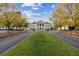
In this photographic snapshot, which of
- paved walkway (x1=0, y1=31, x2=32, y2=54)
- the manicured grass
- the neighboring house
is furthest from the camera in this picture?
the neighboring house

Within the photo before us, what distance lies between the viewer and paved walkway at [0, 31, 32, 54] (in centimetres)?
628

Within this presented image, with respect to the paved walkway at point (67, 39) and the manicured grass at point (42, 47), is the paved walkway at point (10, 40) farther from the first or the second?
the paved walkway at point (67, 39)

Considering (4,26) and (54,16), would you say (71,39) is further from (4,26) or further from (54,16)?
(4,26)

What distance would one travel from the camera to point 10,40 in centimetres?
654

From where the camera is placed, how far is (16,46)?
6.31 meters

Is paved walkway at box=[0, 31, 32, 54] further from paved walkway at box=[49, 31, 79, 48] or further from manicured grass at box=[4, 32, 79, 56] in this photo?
paved walkway at box=[49, 31, 79, 48]

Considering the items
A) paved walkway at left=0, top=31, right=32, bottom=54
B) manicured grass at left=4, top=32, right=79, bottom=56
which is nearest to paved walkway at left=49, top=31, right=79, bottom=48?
manicured grass at left=4, top=32, right=79, bottom=56

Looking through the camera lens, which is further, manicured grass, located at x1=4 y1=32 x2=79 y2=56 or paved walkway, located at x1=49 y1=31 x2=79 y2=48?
paved walkway, located at x1=49 y1=31 x2=79 y2=48

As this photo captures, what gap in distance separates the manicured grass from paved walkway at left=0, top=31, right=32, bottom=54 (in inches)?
5.5

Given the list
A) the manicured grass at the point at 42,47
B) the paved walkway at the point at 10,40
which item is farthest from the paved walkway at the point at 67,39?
the paved walkway at the point at 10,40

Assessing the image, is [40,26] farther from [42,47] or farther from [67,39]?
[67,39]

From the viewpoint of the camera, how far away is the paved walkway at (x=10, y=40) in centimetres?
628

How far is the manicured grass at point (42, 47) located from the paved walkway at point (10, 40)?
14 cm

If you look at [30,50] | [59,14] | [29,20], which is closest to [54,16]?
[59,14]
